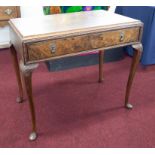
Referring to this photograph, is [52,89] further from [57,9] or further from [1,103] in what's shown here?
[57,9]

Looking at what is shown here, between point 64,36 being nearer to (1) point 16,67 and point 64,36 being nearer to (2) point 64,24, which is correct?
(2) point 64,24

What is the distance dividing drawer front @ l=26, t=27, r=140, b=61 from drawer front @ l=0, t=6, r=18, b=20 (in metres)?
1.41

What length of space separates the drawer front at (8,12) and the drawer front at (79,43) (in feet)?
4.62

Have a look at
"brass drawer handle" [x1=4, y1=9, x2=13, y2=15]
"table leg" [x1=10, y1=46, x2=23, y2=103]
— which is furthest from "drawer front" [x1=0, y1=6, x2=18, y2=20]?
"table leg" [x1=10, y1=46, x2=23, y2=103]

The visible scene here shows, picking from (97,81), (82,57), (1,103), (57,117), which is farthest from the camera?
(82,57)

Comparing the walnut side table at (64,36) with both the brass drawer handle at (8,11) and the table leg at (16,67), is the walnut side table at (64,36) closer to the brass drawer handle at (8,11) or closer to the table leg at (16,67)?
the table leg at (16,67)

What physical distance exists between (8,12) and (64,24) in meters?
1.27

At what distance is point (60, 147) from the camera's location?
1.39m

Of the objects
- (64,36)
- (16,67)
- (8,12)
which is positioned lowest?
(16,67)

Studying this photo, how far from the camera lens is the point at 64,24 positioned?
138cm

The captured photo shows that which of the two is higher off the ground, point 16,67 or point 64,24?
point 64,24

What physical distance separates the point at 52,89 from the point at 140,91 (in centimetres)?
80

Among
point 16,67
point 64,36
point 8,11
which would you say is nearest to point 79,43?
point 64,36

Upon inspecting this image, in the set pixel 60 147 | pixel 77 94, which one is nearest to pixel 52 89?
pixel 77 94
